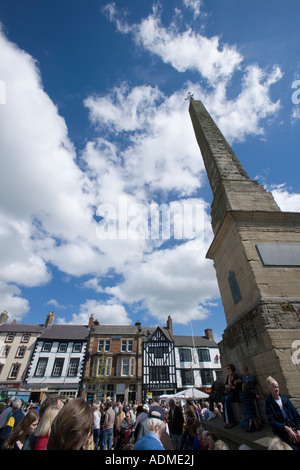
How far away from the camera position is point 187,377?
29.1 m

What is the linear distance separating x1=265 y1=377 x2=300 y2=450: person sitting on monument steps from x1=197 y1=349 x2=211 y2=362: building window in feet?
106

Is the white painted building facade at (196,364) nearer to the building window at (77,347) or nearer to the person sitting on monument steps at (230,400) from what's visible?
the building window at (77,347)

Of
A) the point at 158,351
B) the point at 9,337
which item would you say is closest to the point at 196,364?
the point at 158,351

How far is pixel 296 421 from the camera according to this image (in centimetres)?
304

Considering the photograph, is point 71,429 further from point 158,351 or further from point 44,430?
point 158,351

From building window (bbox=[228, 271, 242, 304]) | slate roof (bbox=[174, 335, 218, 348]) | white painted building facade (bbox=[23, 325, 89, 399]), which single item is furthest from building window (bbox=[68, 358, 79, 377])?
building window (bbox=[228, 271, 242, 304])

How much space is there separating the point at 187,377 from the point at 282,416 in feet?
103

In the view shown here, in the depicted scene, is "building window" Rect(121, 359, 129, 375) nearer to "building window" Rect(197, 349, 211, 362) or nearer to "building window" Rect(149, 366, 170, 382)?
"building window" Rect(149, 366, 170, 382)

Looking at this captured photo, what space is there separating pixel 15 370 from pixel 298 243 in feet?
116

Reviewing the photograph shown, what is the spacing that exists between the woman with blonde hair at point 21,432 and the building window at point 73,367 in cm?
3029

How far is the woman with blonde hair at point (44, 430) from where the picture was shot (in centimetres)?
279

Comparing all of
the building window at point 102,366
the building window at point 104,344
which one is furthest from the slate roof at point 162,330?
the building window at point 102,366
